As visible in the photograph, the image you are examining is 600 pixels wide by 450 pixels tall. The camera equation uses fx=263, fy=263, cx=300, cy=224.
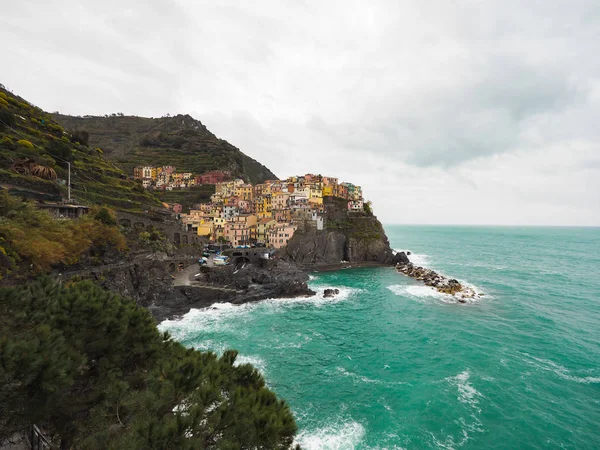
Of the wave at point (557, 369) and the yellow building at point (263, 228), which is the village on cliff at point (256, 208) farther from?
the wave at point (557, 369)

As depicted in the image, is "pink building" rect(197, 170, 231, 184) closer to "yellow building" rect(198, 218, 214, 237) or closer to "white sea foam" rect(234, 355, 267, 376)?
"yellow building" rect(198, 218, 214, 237)

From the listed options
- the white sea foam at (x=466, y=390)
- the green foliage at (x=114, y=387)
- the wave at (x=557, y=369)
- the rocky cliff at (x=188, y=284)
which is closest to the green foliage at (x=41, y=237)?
the rocky cliff at (x=188, y=284)

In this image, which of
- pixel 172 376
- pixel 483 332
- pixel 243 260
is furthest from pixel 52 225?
pixel 483 332

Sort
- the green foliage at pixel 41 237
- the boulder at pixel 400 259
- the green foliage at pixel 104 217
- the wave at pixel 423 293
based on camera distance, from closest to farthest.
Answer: the green foliage at pixel 41 237 → the green foliage at pixel 104 217 → the wave at pixel 423 293 → the boulder at pixel 400 259

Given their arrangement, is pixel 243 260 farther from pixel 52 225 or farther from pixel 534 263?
pixel 534 263

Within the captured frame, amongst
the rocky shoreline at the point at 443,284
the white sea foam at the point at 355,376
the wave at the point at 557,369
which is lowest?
the white sea foam at the point at 355,376

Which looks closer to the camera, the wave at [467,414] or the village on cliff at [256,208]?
the wave at [467,414]
